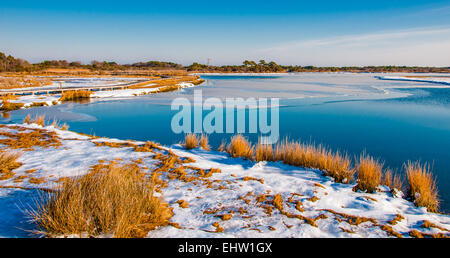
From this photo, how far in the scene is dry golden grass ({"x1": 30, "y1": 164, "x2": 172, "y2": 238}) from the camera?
2600 millimetres

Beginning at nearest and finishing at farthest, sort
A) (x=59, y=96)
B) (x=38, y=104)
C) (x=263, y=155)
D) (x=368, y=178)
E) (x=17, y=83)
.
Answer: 1. (x=368, y=178)
2. (x=263, y=155)
3. (x=38, y=104)
4. (x=59, y=96)
5. (x=17, y=83)

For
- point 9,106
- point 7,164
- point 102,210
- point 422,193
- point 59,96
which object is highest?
point 59,96

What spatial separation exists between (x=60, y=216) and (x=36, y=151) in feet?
14.8

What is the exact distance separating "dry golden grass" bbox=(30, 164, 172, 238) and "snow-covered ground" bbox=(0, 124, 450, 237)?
0.71ft

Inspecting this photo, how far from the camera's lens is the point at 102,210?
2.69 meters

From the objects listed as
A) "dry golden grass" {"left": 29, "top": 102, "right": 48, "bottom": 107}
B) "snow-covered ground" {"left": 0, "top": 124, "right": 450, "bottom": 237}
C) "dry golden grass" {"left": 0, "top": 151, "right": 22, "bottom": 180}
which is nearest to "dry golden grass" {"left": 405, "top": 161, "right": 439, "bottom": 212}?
"snow-covered ground" {"left": 0, "top": 124, "right": 450, "bottom": 237}

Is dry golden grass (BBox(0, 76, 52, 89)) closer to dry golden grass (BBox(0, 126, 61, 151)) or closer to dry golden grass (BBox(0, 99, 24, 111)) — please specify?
dry golden grass (BBox(0, 99, 24, 111))

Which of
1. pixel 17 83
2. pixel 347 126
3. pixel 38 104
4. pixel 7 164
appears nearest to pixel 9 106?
pixel 38 104

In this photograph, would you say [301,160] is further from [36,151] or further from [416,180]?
[36,151]

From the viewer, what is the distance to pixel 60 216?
2.62 m

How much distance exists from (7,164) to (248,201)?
453 cm

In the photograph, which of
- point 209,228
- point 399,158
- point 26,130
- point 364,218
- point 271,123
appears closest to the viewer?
point 209,228

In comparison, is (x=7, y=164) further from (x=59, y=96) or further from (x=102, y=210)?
(x=59, y=96)
